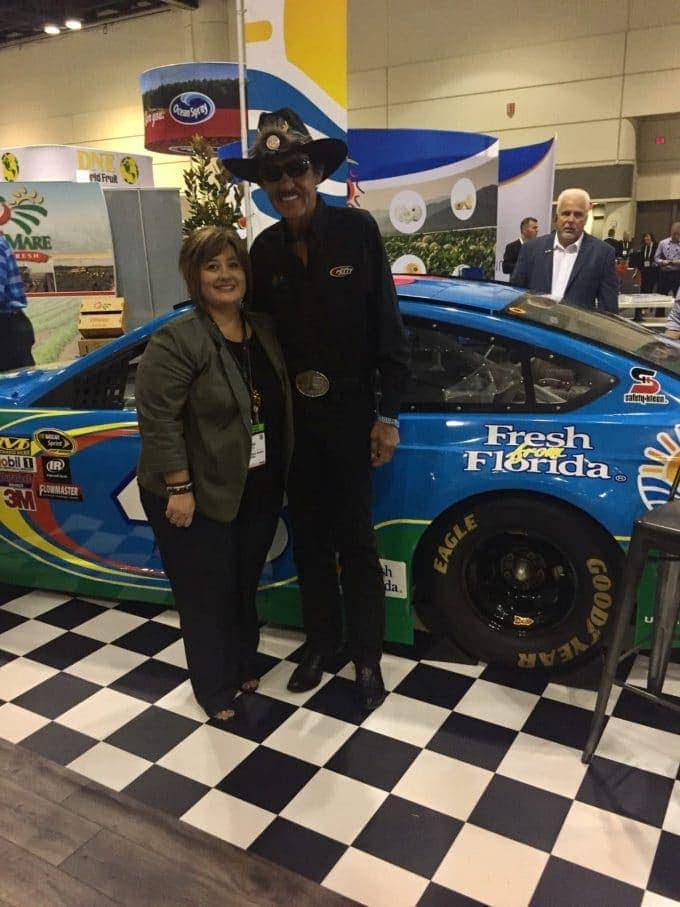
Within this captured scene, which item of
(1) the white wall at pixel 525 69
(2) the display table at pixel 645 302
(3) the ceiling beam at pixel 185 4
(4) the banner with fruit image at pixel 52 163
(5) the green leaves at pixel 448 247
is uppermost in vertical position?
(3) the ceiling beam at pixel 185 4

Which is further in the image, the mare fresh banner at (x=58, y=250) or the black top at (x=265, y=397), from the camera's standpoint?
the mare fresh banner at (x=58, y=250)

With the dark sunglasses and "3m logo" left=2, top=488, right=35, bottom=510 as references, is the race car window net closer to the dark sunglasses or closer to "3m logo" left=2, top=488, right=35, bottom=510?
the dark sunglasses

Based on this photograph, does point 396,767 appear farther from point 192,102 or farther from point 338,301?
point 192,102

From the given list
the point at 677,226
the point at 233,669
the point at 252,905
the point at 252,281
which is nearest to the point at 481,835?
the point at 252,905

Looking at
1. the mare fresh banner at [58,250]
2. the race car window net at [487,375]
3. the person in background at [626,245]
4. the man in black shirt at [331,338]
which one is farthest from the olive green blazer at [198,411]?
the person in background at [626,245]

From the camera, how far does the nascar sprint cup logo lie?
10406 mm

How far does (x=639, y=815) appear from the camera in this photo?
1882 millimetres

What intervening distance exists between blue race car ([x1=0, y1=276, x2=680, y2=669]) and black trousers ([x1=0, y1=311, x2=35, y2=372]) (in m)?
2.23

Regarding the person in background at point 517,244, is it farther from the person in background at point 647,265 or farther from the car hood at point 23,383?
the car hood at point 23,383

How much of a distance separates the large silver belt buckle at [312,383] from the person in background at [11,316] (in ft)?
10.3

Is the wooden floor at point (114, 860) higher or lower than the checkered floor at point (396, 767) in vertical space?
higher

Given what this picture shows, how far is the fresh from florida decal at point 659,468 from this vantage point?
2.11 metres

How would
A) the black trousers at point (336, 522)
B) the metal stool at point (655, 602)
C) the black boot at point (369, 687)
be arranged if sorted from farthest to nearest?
the black boot at point (369, 687), the black trousers at point (336, 522), the metal stool at point (655, 602)

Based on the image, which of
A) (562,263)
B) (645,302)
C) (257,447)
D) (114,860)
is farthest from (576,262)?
(645,302)
